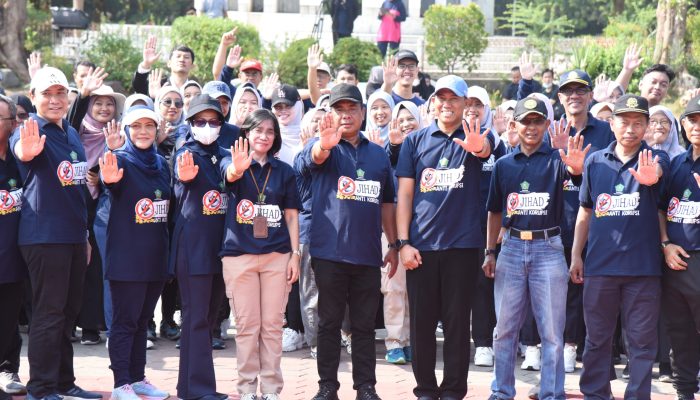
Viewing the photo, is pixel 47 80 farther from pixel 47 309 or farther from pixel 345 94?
pixel 345 94

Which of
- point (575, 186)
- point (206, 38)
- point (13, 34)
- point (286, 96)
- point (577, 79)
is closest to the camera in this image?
point (575, 186)

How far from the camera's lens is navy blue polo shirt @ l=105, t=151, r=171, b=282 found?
7902 millimetres

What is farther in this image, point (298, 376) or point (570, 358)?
point (570, 358)

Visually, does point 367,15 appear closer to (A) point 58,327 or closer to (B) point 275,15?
(B) point 275,15

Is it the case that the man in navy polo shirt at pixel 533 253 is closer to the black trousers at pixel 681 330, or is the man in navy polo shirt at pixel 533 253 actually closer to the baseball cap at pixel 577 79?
the black trousers at pixel 681 330

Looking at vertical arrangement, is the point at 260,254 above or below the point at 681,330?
above

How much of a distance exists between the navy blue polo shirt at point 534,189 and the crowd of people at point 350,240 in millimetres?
12

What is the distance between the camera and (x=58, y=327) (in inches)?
304

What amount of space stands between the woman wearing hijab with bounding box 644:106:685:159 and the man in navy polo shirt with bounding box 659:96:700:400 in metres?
1.26

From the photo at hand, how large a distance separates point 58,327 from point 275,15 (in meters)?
21.9

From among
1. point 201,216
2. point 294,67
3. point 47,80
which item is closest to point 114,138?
point 47,80

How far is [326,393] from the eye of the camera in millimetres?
7883

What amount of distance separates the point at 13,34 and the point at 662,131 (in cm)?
1595

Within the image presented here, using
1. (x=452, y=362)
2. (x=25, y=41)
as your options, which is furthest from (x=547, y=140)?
(x=25, y=41)
